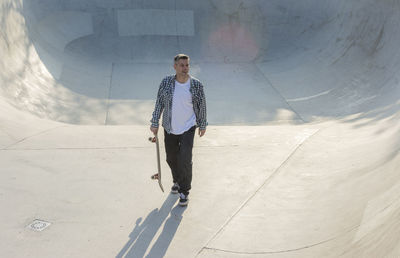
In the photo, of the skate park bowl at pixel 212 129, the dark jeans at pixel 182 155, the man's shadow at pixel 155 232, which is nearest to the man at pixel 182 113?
the dark jeans at pixel 182 155

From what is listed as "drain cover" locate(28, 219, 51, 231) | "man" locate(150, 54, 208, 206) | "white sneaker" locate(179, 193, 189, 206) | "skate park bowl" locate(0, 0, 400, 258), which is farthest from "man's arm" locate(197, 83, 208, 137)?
"drain cover" locate(28, 219, 51, 231)

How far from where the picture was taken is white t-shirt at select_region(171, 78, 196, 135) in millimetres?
3996

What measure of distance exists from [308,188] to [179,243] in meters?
1.65

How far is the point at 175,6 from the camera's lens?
12586 millimetres

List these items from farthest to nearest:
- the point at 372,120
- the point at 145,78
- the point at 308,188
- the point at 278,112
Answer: the point at 145,78, the point at 278,112, the point at 372,120, the point at 308,188

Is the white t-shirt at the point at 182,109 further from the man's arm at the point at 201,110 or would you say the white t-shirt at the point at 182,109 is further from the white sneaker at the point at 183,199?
the white sneaker at the point at 183,199

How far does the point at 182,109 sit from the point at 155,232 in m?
1.15

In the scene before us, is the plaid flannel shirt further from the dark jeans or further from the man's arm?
the dark jeans

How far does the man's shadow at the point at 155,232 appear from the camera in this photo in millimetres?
3402

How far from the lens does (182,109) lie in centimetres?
402

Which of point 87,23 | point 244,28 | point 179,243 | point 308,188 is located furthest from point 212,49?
point 179,243

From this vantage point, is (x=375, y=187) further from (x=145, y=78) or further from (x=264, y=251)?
(x=145, y=78)

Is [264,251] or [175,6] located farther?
[175,6]

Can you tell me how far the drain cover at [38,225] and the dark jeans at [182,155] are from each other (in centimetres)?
127
